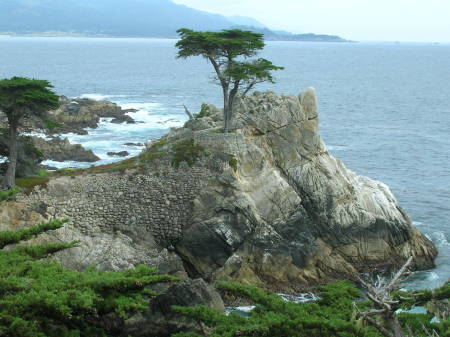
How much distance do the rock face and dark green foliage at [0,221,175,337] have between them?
9.61 m

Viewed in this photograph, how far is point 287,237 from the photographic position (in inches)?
1277

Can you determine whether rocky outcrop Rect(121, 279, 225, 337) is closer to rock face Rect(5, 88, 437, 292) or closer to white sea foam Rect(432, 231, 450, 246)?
rock face Rect(5, 88, 437, 292)

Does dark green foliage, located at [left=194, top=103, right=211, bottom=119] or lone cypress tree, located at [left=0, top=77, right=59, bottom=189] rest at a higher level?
lone cypress tree, located at [left=0, top=77, right=59, bottom=189]

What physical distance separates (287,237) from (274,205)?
1.97m

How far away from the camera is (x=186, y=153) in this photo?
3416 cm

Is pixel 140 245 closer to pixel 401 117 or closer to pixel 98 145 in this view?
pixel 98 145

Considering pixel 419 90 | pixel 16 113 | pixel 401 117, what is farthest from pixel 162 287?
pixel 419 90

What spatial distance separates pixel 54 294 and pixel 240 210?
1703 cm

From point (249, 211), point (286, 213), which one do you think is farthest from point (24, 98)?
point (286, 213)

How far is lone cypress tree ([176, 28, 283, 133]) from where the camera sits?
35281 mm

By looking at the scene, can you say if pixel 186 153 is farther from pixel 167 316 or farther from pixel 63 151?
pixel 63 151

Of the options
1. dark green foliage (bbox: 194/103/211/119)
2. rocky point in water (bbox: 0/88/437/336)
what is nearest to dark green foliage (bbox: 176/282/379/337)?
rocky point in water (bbox: 0/88/437/336)

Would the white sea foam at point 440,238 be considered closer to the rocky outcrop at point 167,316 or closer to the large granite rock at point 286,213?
the large granite rock at point 286,213

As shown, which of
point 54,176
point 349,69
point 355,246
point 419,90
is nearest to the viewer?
point 54,176
